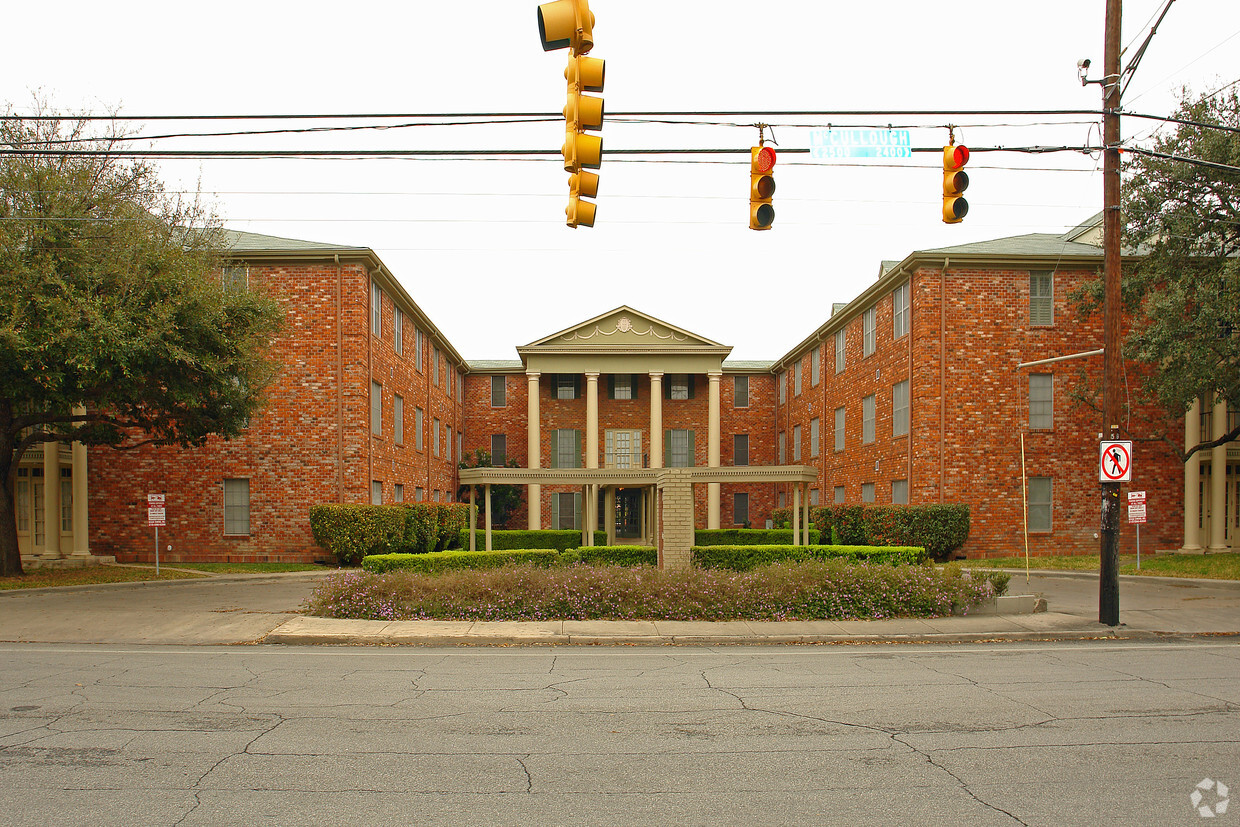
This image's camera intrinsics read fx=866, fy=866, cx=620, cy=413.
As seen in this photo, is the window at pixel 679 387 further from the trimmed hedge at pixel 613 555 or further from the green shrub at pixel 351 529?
the trimmed hedge at pixel 613 555

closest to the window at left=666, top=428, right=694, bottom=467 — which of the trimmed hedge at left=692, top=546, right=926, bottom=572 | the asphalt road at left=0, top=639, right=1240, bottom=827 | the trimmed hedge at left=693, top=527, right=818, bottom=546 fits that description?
the trimmed hedge at left=693, top=527, right=818, bottom=546

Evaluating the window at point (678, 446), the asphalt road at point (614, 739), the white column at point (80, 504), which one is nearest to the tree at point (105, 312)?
the white column at point (80, 504)

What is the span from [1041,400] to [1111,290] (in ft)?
50.4

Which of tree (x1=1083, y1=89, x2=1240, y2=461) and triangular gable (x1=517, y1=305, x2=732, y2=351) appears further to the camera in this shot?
triangular gable (x1=517, y1=305, x2=732, y2=351)

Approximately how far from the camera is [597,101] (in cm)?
842

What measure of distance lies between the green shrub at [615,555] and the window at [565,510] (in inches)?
842

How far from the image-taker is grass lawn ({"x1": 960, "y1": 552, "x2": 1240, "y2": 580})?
21906 millimetres

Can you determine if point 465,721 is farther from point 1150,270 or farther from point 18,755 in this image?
point 1150,270

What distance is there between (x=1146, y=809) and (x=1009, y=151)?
9611mm

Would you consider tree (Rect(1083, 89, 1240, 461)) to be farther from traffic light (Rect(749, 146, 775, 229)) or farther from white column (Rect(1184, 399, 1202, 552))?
traffic light (Rect(749, 146, 775, 229))

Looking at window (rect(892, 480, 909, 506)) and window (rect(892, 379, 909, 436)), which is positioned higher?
window (rect(892, 379, 909, 436))

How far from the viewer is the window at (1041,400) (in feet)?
91.5

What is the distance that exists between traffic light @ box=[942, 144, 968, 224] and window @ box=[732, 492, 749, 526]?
3501 cm

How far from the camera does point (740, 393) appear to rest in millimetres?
47812
